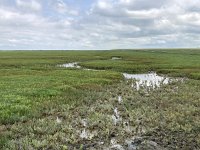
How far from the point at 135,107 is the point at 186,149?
9170 millimetres

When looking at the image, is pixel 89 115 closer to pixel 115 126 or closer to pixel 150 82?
pixel 115 126

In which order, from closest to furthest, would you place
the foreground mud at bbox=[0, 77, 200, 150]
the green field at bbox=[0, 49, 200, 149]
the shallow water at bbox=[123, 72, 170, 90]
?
the foreground mud at bbox=[0, 77, 200, 150]
the green field at bbox=[0, 49, 200, 149]
the shallow water at bbox=[123, 72, 170, 90]

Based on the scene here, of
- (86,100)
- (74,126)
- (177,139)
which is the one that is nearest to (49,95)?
(86,100)

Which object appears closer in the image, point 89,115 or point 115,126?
point 115,126

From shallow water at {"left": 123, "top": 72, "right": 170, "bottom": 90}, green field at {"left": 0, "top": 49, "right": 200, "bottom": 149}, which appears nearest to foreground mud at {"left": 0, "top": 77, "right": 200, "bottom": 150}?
green field at {"left": 0, "top": 49, "right": 200, "bottom": 149}

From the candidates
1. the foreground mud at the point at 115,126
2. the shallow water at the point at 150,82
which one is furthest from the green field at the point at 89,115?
the shallow water at the point at 150,82

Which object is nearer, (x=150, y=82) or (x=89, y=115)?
(x=89, y=115)

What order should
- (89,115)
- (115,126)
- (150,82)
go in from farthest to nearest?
(150,82) → (89,115) → (115,126)

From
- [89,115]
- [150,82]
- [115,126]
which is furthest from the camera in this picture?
[150,82]

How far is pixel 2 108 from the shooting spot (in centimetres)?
2016

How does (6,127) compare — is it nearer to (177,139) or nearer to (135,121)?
(135,121)

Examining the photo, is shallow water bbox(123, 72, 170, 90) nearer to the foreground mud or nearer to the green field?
the green field

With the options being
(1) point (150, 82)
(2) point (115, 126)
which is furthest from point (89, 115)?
(1) point (150, 82)

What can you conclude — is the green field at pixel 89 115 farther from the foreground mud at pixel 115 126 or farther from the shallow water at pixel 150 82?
the shallow water at pixel 150 82
